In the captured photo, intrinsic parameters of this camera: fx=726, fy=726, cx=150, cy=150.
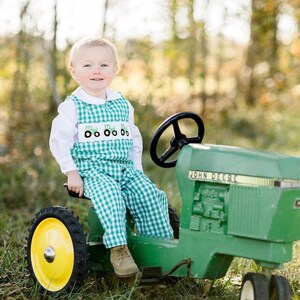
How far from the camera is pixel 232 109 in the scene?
1532 centimetres

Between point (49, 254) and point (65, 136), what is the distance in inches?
27.7

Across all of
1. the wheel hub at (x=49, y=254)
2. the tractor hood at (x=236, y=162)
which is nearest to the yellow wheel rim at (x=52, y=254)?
the wheel hub at (x=49, y=254)

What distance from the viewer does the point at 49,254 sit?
14.0 feet

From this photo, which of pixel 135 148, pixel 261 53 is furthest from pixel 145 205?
pixel 261 53

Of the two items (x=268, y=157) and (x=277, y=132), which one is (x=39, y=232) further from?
(x=277, y=132)

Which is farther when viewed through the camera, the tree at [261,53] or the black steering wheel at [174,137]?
the tree at [261,53]

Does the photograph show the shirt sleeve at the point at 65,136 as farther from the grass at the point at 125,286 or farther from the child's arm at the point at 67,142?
the grass at the point at 125,286

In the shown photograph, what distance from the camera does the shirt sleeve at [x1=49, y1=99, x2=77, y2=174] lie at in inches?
165

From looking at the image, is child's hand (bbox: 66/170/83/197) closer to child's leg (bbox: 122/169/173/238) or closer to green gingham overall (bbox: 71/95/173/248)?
green gingham overall (bbox: 71/95/173/248)

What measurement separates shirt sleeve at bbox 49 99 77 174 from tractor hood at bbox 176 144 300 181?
0.67 m

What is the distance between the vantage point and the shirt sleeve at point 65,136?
420 cm

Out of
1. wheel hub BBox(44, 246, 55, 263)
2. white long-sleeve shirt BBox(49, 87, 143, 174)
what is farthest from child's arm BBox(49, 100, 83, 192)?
wheel hub BBox(44, 246, 55, 263)

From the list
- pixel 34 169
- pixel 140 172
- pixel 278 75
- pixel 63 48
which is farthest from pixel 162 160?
pixel 278 75

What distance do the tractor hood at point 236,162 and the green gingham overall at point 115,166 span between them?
0.43m
